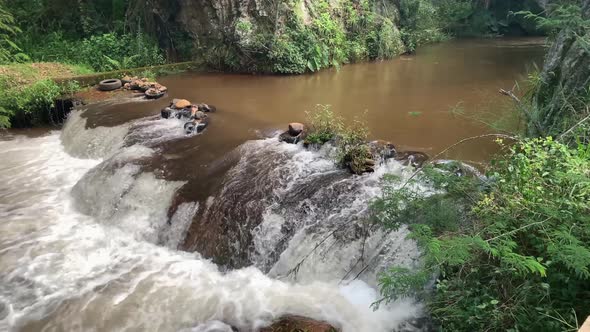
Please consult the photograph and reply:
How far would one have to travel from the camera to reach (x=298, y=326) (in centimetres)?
401

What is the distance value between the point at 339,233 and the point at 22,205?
5574 millimetres

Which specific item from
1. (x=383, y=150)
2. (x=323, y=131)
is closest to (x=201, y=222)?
(x=323, y=131)

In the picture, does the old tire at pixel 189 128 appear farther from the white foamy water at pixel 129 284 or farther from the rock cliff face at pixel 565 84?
the rock cliff face at pixel 565 84

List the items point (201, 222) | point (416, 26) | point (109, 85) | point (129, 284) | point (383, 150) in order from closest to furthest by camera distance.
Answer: point (129, 284) → point (201, 222) → point (383, 150) → point (109, 85) → point (416, 26)

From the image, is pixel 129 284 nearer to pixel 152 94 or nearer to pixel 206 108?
pixel 206 108

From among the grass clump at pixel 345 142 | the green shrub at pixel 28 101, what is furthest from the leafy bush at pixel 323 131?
the green shrub at pixel 28 101

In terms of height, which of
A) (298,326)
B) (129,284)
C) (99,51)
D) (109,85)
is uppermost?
(99,51)

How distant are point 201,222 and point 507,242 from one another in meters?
4.20

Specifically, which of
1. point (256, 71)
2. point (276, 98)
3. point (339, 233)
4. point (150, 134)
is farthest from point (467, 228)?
point (256, 71)

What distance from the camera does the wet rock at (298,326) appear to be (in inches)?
155

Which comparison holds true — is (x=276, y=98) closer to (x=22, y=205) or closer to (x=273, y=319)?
(x=22, y=205)

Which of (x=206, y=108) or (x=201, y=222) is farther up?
(x=206, y=108)

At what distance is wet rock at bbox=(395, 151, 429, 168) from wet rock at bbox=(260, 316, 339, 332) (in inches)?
120

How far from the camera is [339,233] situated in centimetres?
523
